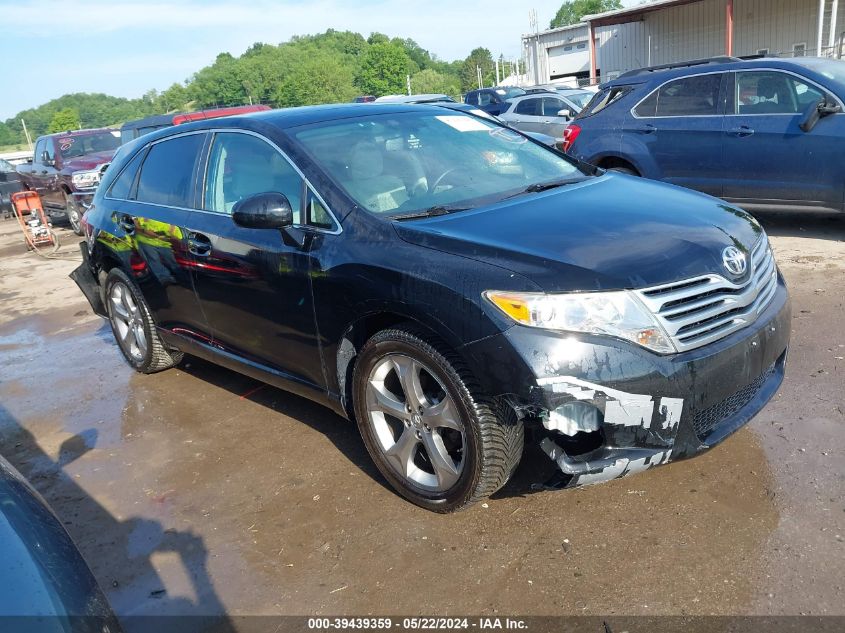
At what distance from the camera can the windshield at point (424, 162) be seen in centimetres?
356

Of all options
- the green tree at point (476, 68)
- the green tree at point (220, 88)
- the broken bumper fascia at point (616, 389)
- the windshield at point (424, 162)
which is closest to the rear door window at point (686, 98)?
the windshield at point (424, 162)

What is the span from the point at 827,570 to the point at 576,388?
1.10m

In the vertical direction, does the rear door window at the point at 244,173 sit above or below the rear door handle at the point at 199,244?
above

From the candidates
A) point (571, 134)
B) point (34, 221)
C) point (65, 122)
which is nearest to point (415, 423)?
point (571, 134)

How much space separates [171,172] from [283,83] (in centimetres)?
10421

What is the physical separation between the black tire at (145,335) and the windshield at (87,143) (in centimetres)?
1080

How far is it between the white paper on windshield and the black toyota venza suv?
18mm

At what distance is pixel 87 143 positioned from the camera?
50.4ft

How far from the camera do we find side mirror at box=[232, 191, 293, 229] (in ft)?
11.3

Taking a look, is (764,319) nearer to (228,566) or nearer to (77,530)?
(228,566)

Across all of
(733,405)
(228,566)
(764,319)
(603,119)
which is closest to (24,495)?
(228,566)

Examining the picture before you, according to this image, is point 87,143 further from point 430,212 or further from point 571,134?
point 430,212

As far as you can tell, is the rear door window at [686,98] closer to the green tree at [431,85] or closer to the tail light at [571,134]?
the tail light at [571,134]

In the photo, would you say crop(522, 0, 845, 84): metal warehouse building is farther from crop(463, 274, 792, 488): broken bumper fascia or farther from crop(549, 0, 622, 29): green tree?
crop(549, 0, 622, 29): green tree
